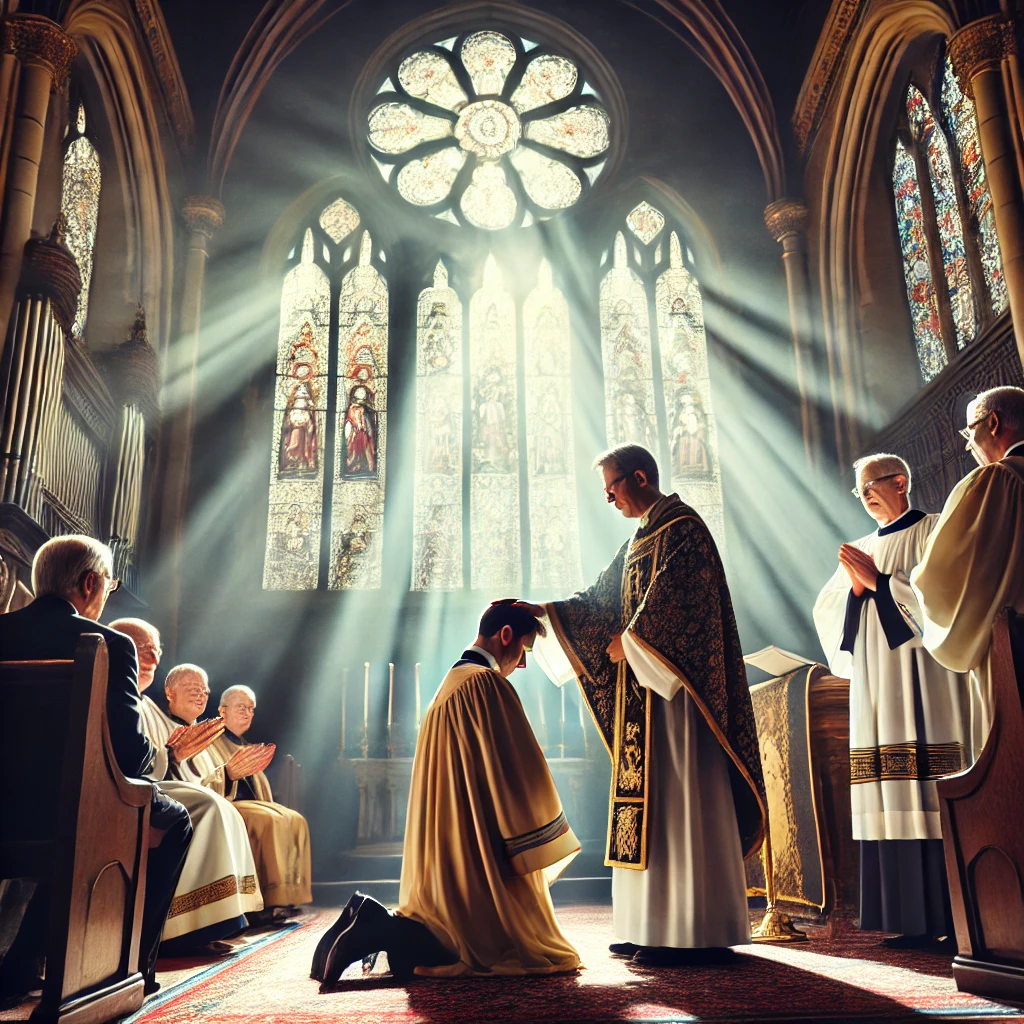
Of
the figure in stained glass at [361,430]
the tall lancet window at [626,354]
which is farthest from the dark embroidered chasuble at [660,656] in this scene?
the figure in stained glass at [361,430]

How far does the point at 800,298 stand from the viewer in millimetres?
11133

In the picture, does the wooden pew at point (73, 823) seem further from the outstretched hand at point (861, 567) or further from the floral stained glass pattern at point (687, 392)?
the floral stained glass pattern at point (687, 392)

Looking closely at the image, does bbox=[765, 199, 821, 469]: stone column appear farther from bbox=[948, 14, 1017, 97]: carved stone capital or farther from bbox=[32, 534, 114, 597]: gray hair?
bbox=[32, 534, 114, 597]: gray hair

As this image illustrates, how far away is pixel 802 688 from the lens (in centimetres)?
474

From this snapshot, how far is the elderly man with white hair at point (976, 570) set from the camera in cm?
303

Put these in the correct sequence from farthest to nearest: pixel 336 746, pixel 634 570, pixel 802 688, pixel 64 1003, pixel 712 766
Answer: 1. pixel 336 746
2. pixel 802 688
3. pixel 634 570
4. pixel 712 766
5. pixel 64 1003

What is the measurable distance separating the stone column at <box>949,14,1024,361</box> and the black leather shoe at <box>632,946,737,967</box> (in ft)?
15.9

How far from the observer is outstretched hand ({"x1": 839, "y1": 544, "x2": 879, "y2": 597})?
13.9 feet

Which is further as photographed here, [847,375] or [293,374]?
[293,374]

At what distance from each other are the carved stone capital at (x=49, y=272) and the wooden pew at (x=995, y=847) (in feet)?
19.9

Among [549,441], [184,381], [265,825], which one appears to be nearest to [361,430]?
[184,381]

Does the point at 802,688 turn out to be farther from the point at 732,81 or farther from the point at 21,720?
the point at 732,81

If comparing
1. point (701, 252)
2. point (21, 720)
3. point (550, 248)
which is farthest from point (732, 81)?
point (21, 720)

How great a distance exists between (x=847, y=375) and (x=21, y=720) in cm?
923
